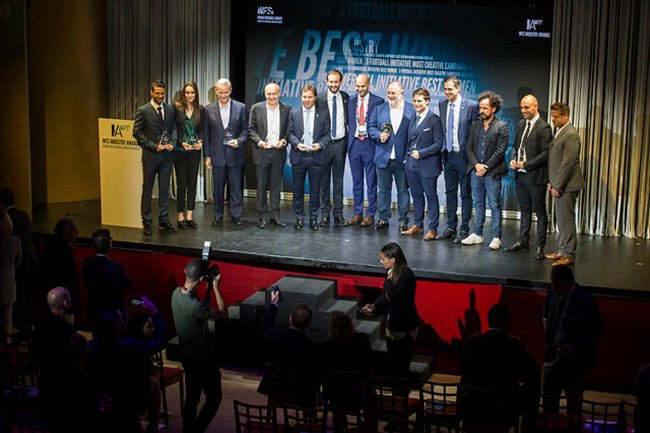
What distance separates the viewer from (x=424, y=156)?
31.9 feet

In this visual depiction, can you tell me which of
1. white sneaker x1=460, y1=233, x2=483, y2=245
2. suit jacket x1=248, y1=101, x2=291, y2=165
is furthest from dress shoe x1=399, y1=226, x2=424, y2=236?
suit jacket x1=248, y1=101, x2=291, y2=165

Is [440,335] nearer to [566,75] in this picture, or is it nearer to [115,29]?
[566,75]

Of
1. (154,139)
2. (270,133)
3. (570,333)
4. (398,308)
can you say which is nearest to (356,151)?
(270,133)

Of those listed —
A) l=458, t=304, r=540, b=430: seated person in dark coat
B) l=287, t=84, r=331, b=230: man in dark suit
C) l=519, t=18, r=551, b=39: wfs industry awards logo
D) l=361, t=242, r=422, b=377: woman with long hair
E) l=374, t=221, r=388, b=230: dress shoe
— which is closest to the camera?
l=458, t=304, r=540, b=430: seated person in dark coat

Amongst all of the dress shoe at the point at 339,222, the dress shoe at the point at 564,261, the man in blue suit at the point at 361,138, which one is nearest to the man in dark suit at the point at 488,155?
the dress shoe at the point at 564,261

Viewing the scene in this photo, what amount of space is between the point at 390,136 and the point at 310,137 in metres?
0.88

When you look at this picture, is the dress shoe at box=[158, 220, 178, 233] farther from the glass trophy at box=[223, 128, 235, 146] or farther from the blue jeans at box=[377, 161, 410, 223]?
the blue jeans at box=[377, 161, 410, 223]

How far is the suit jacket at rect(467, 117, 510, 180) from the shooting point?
366 inches

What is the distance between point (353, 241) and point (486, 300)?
1859mm

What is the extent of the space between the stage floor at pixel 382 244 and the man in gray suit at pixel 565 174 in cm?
28

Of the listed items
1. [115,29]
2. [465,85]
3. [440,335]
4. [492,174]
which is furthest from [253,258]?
[115,29]

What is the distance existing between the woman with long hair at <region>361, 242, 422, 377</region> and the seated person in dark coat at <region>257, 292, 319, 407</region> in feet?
4.09

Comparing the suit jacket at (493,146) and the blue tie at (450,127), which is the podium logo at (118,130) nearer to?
the blue tie at (450,127)

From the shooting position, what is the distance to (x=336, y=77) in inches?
396
